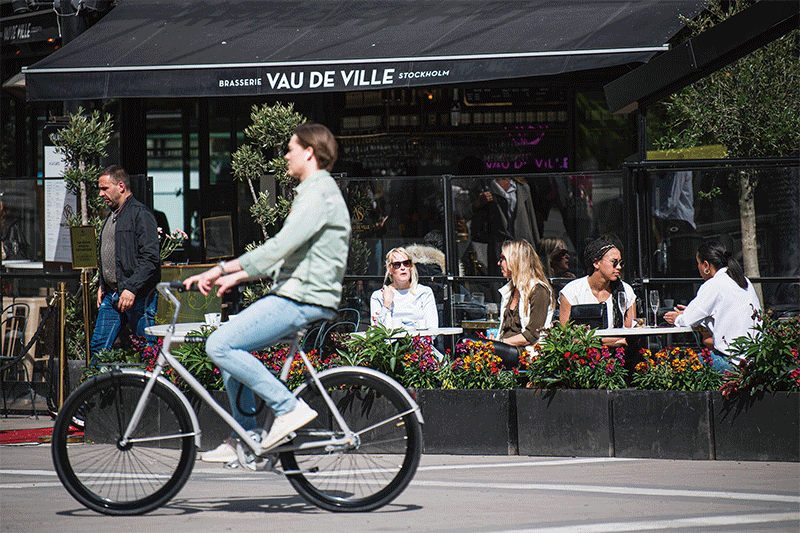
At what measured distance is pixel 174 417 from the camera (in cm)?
486

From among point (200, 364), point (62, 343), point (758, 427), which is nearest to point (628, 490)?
point (758, 427)

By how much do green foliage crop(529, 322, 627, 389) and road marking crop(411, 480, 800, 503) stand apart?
43.7 inches

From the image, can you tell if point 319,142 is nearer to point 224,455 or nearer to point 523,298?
point 224,455

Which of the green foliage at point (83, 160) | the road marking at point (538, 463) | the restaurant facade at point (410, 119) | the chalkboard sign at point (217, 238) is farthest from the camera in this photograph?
the chalkboard sign at point (217, 238)

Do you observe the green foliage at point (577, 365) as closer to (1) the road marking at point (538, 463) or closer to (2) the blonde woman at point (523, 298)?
(1) the road marking at point (538, 463)

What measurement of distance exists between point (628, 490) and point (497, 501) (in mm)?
755

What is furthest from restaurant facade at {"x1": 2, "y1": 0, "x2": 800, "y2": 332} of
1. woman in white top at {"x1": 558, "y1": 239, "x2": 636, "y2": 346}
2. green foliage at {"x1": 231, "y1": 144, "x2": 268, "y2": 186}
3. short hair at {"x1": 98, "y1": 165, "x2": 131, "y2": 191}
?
short hair at {"x1": 98, "y1": 165, "x2": 131, "y2": 191}

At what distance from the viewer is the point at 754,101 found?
9500 millimetres

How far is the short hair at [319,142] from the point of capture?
4789mm

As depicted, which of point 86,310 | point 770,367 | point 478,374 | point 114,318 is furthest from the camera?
point 86,310

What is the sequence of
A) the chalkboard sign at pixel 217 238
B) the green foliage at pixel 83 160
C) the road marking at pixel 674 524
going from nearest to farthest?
the road marking at pixel 674 524 < the green foliage at pixel 83 160 < the chalkboard sign at pixel 217 238

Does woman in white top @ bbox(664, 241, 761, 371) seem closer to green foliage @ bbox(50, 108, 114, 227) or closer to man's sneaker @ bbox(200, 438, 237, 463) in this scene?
man's sneaker @ bbox(200, 438, 237, 463)

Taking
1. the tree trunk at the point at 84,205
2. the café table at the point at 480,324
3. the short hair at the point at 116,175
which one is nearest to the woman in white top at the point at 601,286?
the café table at the point at 480,324

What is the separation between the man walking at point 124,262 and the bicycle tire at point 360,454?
3175 millimetres
